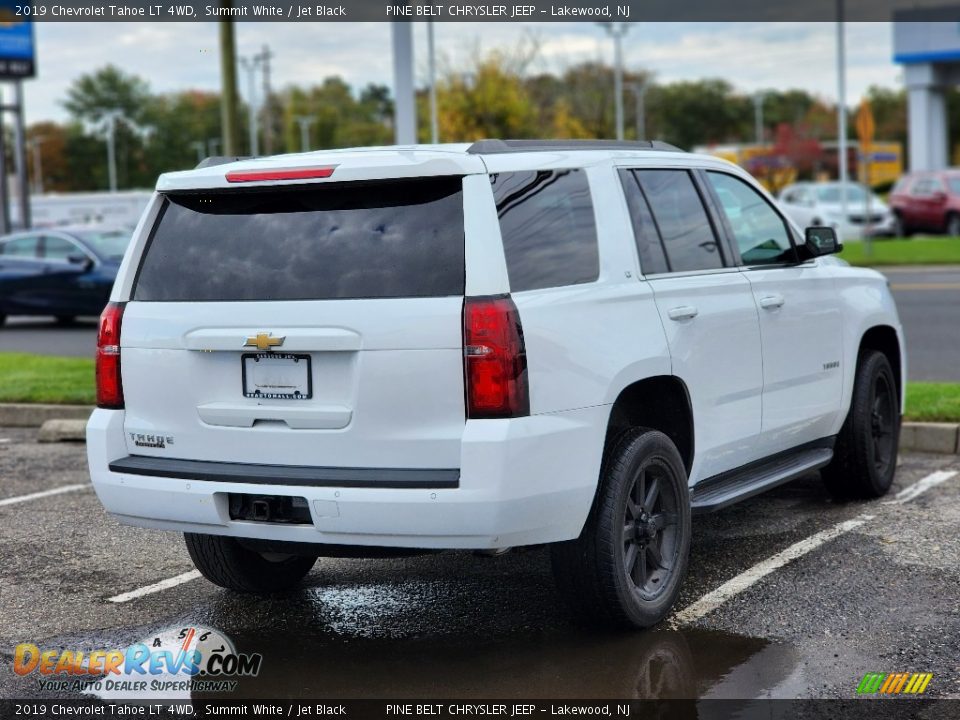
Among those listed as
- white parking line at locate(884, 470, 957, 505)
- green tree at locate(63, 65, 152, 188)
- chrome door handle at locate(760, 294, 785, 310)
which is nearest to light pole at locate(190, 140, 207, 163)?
green tree at locate(63, 65, 152, 188)

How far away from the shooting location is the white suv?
4.47 m

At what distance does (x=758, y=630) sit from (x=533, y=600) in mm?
976

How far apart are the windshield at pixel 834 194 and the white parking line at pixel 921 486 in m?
30.8

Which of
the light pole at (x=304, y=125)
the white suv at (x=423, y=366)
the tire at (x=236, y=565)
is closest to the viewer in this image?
the white suv at (x=423, y=366)

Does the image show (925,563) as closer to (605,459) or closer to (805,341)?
(805,341)

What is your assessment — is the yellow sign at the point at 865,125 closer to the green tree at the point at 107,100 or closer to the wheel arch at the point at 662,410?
the wheel arch at the point at 662,410

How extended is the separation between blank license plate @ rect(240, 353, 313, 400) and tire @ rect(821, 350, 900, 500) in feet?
11.4

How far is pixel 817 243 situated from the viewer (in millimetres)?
6648

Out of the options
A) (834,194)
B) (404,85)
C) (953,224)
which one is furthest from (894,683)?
(834,194)

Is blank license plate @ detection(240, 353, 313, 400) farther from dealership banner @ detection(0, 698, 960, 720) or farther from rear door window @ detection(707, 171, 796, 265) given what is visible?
rear door window @ detection(707, 171, 796, 265)

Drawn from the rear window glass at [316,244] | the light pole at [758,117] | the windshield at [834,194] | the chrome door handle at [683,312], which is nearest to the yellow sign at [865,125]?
the windshield at [834,194]

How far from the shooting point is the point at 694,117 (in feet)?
336

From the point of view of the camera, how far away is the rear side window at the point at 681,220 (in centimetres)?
558

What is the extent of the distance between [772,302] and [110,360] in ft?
9.67
